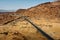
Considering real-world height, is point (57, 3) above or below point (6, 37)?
above

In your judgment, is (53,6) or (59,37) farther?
(53,6)

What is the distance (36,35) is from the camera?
9727 millimetres

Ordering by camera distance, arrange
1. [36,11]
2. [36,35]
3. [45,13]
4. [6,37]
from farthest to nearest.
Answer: [36,11] < [45,13] < [36,35] < [6,37]

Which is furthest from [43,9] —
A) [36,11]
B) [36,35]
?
[36,35]

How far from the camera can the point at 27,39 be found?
346 inches

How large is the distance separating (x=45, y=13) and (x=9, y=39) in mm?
16235

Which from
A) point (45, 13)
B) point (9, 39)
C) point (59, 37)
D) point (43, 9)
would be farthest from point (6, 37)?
point (43, 9)

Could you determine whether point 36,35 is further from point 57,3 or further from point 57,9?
point 57,3

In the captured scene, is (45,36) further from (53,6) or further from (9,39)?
(53,6)

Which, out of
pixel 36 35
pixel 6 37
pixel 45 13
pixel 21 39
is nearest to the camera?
pixel 21 39

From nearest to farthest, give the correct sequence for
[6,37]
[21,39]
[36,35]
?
[21,39] < [6,37] < [36,35]

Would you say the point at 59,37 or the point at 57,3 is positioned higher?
the point at 57,3

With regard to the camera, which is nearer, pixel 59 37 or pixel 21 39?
pixel 21 39

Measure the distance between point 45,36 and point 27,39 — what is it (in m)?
0.93
